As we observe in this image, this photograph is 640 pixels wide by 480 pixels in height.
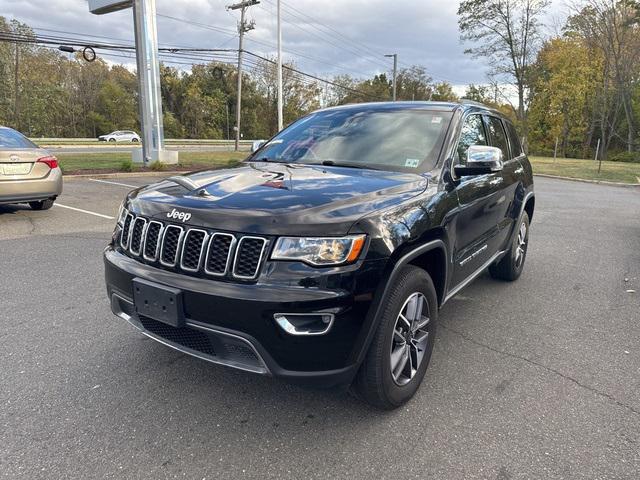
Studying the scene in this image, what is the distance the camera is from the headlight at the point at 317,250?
84.0 inches

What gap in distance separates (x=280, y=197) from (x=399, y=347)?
106cm

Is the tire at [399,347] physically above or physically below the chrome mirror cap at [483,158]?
below

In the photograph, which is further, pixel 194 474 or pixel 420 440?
pixel 420 440

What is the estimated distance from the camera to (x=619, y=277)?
5387 mm

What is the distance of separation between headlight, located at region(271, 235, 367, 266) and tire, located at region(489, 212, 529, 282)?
121 inches

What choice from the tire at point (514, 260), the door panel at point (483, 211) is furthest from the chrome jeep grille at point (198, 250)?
the tire at point (514, 260)

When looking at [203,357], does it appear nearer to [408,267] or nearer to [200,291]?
[200,291]

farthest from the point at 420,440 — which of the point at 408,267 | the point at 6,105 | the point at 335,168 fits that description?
the point at 6,105

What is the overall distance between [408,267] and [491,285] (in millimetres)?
2782

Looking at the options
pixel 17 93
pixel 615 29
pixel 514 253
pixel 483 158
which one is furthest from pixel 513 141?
pixel 17 93

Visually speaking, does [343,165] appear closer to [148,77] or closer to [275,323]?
[275,323]

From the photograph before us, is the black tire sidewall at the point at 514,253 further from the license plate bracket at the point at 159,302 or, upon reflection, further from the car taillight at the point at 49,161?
the car taillight at the point at 49,161

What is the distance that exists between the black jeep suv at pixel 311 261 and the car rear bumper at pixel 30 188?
5577mm

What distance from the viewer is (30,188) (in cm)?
745
